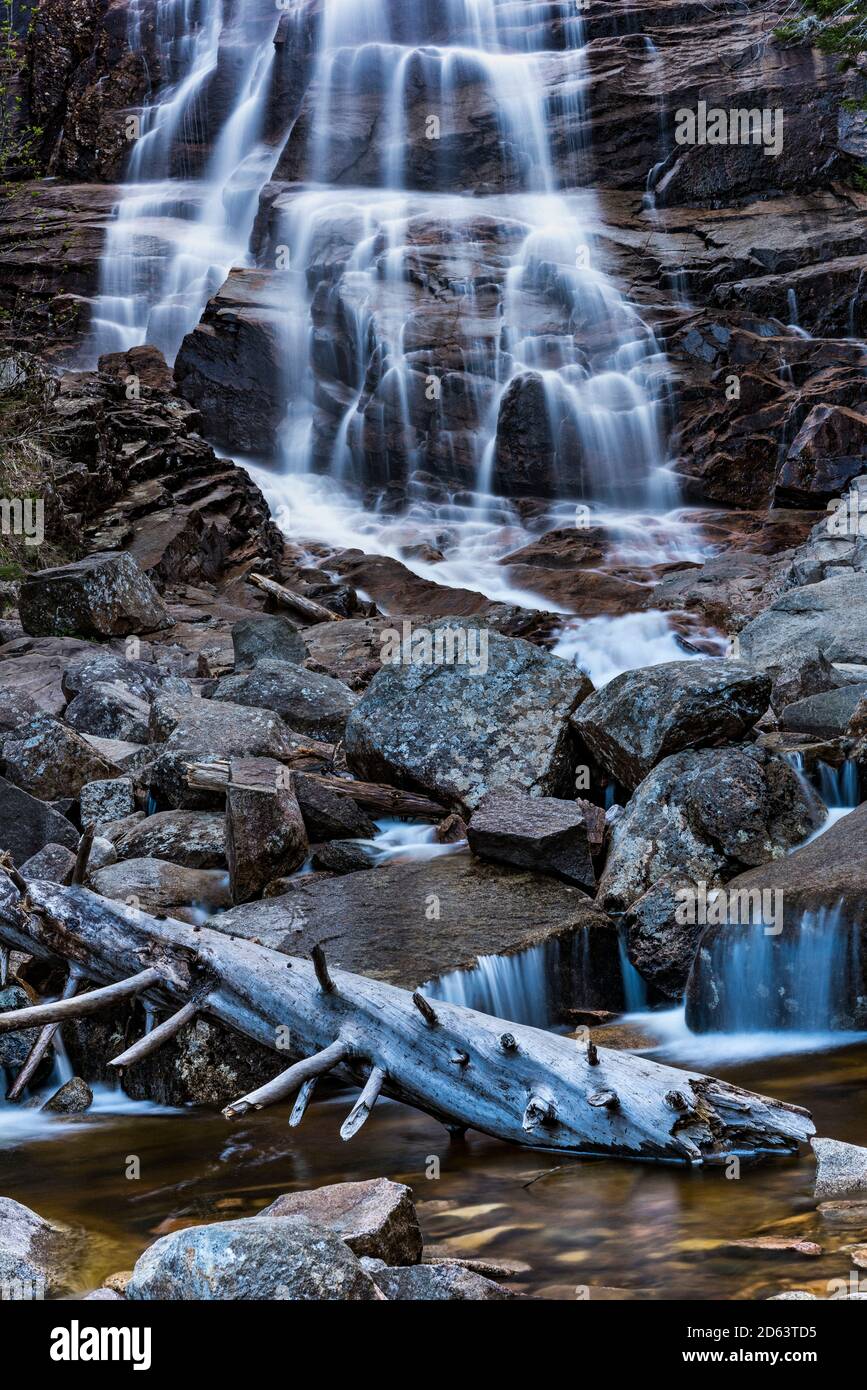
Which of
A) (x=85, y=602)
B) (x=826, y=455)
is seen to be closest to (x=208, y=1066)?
(x=85, y=602)

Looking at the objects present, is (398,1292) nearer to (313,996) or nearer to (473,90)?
(313,996)

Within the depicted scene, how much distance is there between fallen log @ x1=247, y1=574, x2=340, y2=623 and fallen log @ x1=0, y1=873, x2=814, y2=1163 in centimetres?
1072

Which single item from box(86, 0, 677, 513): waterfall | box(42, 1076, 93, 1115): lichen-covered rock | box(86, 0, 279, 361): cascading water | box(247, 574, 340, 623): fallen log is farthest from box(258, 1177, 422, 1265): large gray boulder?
box(86, 0, 279, 361): cascading water

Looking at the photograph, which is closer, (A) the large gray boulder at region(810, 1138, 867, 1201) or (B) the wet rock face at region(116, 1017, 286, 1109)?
(A) the large gray boulder at region(810, 1138, 867, 1201)

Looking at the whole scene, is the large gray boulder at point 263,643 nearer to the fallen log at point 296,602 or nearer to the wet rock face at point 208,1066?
the fallen log at point 296,602

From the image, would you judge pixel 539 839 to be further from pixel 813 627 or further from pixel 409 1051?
pixel 813 627

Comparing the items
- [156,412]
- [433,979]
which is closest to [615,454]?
[156,412]

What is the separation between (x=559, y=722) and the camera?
30.0 feet

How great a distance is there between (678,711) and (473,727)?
5.26 feet

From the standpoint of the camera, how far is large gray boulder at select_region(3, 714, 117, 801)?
9.58 meters

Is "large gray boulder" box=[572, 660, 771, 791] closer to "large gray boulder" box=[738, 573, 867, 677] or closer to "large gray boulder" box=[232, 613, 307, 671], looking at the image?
"large gray boulder" box=[738, 573, 867, 677]

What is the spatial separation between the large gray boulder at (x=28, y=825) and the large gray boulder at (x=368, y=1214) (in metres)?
4.71

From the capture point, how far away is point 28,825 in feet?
27.8

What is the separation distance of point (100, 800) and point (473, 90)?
32.6m
